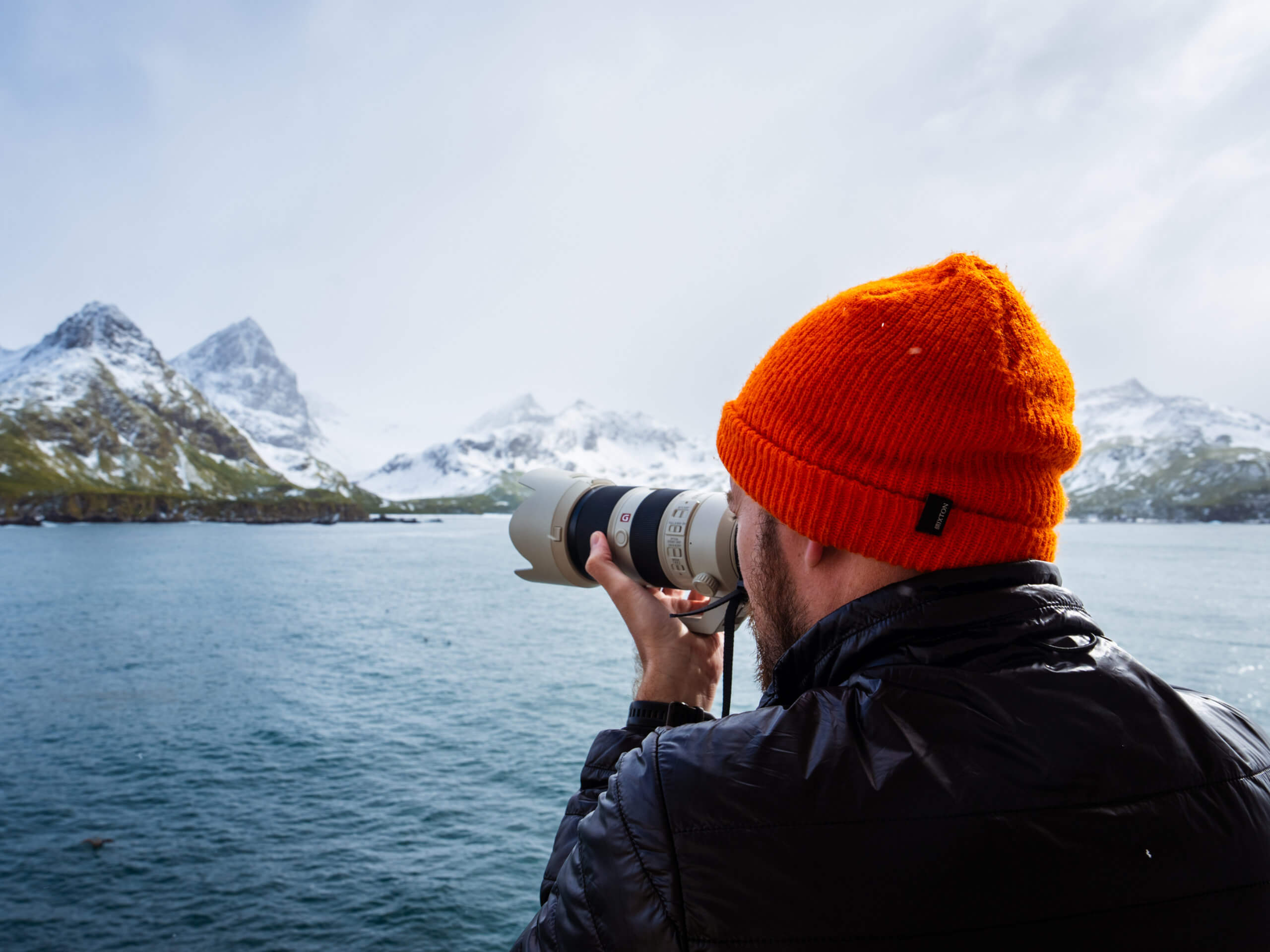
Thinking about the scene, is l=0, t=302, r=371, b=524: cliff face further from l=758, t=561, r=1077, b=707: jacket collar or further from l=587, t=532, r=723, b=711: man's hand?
l=758, t=561, r=1077, b=707: jacket collar

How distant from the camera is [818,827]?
109 cm

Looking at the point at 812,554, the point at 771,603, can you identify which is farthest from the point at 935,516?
the point at 771,603

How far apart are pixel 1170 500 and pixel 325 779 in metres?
182

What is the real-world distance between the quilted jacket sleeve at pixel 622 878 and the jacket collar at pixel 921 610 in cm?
31

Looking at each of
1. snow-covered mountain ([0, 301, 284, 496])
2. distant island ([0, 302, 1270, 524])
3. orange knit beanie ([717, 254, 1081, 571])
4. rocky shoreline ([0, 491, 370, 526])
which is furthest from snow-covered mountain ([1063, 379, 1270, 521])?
snow-covered mountain ([0, 301, 284, 496])

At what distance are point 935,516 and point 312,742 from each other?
61.4 feet

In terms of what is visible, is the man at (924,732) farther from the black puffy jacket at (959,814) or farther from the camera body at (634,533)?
the camera body at (634,533)

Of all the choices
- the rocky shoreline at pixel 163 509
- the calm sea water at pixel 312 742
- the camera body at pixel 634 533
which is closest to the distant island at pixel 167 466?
the rocky shoreline at pixel 163 509

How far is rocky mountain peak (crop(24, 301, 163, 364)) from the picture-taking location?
18562cm

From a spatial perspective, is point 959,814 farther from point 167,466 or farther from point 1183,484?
point 1183,484

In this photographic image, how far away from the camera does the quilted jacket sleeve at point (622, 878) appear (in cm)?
117

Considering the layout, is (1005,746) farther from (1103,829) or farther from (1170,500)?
(1170,500)

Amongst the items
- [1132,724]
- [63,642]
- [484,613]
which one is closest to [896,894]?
[1132,724]

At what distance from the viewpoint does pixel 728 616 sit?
6.68 feet
